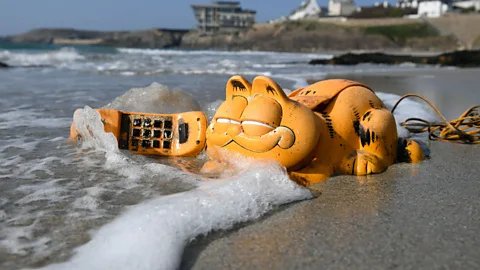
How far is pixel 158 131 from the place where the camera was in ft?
9.23

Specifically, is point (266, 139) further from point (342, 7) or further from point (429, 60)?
point (342, 7)

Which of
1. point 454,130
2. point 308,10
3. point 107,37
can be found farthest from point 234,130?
point 308,10

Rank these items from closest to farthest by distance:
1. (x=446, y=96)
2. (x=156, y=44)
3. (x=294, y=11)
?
(x=446, y=96)
(x=156, y=44)
(x=294, y=11)

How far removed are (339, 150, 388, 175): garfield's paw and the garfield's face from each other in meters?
0.34

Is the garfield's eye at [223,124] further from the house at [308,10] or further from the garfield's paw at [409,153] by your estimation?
the house at [308,10]

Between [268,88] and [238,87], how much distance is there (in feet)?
0.64

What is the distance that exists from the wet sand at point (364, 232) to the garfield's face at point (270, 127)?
0.26 m

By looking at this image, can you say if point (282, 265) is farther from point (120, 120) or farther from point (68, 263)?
point (120, 120)

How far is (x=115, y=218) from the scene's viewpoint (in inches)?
73.6

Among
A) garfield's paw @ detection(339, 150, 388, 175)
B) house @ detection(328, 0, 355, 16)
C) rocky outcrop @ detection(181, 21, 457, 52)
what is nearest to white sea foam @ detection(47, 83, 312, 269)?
garfield's paw @ detection(339, 150, 388, 175)

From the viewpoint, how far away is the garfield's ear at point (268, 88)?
7.36 ft

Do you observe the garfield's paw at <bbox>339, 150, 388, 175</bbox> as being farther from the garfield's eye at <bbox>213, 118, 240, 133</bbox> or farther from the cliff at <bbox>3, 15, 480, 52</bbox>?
the cliff at <bbox>3, 15, 480, 52</bbox>

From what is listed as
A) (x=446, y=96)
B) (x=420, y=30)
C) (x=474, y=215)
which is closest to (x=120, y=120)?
(x=474, y=215)

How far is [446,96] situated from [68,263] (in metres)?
6.40
